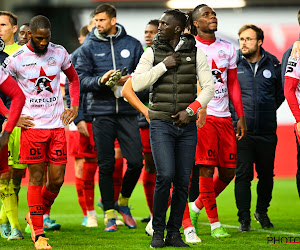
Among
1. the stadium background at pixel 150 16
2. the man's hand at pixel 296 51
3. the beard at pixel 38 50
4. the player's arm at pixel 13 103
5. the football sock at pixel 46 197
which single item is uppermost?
the stadium background at pixel 150 16

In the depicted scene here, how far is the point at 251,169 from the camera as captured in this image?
8.94 metres

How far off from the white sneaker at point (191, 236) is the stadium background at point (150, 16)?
12378 millimetres

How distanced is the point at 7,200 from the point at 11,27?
207 centimetres

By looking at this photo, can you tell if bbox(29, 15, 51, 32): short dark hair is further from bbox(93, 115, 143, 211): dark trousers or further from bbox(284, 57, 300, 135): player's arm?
bbox(284, 57, 300, 135): player's arm

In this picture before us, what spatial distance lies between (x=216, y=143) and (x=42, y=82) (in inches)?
80.5

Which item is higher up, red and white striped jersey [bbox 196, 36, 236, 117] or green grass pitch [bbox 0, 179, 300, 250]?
red and white striped jersey [bbox 196, 36, 236, 117]

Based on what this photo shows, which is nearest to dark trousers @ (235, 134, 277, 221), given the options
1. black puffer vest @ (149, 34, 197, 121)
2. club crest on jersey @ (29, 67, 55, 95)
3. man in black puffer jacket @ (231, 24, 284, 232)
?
man in black puffer jacket @ (231, 24, 284, 232)

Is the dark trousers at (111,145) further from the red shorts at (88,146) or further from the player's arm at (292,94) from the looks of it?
the player's arm at (292,94)

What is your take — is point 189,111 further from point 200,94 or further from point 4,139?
point 4,139

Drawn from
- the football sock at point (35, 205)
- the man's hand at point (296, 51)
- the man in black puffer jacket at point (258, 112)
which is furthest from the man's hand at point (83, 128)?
the man's hand at point (296, 51)

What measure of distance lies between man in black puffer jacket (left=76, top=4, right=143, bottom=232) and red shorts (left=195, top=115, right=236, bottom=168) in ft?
3.87

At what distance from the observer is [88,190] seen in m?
9.98

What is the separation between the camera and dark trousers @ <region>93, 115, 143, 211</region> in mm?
8938

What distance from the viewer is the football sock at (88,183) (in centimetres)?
987
